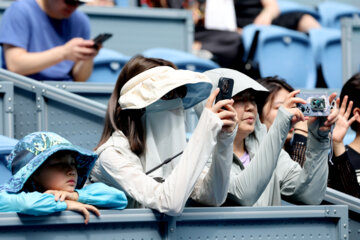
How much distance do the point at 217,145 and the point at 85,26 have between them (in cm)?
228

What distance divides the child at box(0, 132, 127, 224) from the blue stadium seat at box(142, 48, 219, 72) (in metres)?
2.71

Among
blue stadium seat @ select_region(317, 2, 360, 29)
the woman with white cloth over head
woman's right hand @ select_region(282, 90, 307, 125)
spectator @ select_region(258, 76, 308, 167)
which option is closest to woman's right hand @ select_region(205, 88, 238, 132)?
the woman with white cloth over head

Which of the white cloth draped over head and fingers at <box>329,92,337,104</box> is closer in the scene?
the white cloth draped over head

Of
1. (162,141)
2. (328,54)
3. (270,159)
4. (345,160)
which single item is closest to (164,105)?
(162,141)

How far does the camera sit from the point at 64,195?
288 centimetres

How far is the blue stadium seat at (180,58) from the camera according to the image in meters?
5.73

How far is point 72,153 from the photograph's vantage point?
303 centimetres

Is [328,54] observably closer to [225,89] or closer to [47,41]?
[47,41]

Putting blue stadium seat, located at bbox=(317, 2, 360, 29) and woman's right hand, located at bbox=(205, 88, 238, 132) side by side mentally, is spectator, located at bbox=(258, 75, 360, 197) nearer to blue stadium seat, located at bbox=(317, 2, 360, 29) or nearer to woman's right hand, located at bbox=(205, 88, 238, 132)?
woman's right hand, located at bbox=(205, 88, 238, 132)

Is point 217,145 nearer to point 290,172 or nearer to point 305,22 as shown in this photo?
point 290,172

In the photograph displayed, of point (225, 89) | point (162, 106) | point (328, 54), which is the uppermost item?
point (225, 89)

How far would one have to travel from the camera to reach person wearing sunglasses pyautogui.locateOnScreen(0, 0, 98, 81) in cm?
470

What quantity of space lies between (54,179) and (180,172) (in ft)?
1.45

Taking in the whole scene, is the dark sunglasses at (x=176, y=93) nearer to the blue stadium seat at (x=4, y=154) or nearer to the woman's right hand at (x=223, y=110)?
the woman's right hand at (x=223, y=110)
